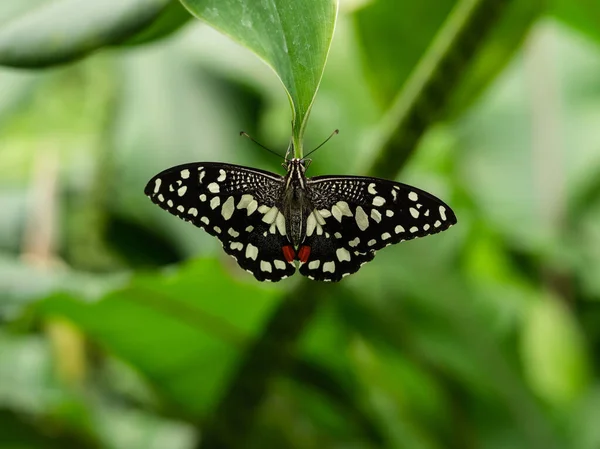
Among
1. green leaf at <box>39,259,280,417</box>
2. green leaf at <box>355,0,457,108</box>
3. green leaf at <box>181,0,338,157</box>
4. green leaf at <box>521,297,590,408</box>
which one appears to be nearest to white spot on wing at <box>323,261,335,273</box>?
green leaf at <box>181,0,338,157</box>

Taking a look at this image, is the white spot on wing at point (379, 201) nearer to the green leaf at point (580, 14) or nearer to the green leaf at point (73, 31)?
the green leaf at point (73, 31)

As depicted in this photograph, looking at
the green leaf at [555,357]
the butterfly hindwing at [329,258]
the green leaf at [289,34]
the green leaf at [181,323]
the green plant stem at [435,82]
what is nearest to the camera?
the green leaf at [289,34]

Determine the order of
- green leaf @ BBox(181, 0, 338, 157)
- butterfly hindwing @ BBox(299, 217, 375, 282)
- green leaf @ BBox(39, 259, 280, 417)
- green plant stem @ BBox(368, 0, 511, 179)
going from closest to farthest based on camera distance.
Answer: green leaf @ BBox(181, 0, 338, 157) → butterfly hindwing @ BBox(299, 217, 375, 282) → green plant stem @ BBox(368, 0, 511, 179) → green leaf @ BBox(39, 259, 280, 417)

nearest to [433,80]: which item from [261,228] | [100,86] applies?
[261,228]

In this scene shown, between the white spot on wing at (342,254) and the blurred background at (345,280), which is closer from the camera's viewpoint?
the white spot on wing at (342,254)

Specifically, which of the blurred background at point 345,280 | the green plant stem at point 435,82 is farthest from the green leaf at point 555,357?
the green plant stem at point 435,82

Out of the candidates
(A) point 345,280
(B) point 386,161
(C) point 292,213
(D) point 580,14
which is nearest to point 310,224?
(C) point 292,213

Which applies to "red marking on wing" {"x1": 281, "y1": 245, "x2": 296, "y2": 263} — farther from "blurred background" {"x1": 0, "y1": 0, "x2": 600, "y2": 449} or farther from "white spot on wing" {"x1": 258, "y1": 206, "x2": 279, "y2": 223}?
"blurred background" {"x1": 0, "y1": 0, "x2": 600, "y2": 449}
